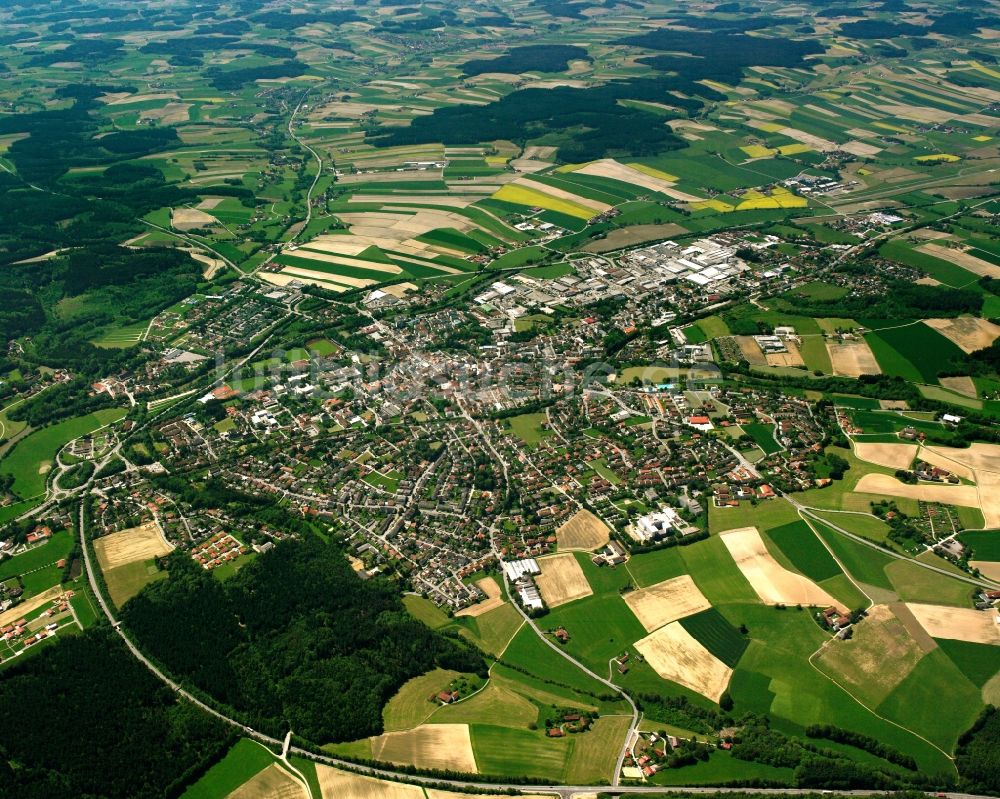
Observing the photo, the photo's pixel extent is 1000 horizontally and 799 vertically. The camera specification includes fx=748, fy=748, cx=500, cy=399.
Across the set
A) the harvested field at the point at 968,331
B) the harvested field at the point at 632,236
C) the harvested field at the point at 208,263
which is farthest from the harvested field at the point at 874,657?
the harvested field at the point at 208,263

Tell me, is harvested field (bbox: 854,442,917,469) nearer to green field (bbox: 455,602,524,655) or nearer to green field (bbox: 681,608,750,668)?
green field (bbox: 681,608,750,668)

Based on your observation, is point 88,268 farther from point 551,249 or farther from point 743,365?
point 743,365

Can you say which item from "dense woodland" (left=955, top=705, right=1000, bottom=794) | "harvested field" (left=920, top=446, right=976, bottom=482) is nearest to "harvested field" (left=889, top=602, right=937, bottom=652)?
"dense woodland" (left=955, top=705, right=1000, bottom=794)

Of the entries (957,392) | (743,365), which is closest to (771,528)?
(743,365)

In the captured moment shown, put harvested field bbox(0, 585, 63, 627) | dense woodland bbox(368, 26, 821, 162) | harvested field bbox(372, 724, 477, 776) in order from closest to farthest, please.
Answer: harvested field bbox(372, 724, 477, 776) < harvested field bbox(0, 585, 63, 627) < dense woodland bbox(368, 26, 821, 162)

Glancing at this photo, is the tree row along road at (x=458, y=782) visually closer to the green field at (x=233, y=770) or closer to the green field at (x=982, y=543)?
the green field at (x=233, y=770)

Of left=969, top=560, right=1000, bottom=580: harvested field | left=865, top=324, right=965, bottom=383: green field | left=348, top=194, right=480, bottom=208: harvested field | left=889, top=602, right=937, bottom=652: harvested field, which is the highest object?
left=348, top=194, right=480, bottom=208: harvested field
